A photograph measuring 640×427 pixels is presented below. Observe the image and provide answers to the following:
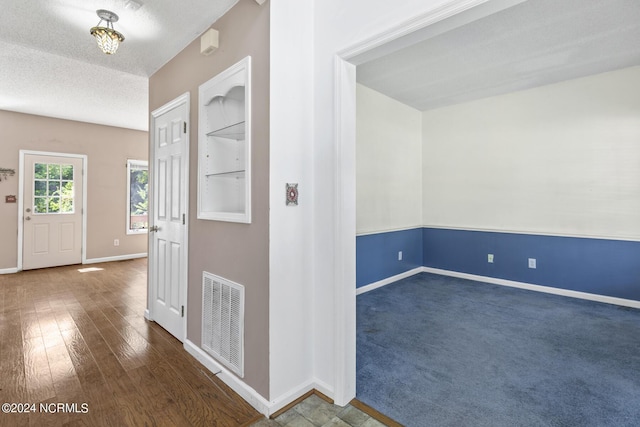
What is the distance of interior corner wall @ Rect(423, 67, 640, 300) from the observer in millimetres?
3566

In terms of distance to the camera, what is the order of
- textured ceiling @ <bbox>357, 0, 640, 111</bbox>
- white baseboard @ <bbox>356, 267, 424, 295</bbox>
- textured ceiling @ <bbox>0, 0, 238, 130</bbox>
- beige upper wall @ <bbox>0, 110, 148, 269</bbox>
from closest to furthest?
1. textured ceiling @ <bbox>0, 0, 238, 130</bbox>
2. textured ceiling @ <bbox>357, 0, 640, 111</bbox>
3. white baseboard @ <bbox>356, 267, 424, 295</bbox>
4. beige upper wall @ <bbox>0, 110, 148, 269</bbox>

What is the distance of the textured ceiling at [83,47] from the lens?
2.14 m

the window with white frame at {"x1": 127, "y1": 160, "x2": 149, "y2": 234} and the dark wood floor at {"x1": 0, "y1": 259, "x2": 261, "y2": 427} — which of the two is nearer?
the dark wood floor at {"x1": 0, "y1": 259, "x2": 261, "y2": 427}

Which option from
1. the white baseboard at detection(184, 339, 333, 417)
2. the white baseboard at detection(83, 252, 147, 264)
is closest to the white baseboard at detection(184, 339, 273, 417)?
the white baseboard at detection(184, 339, 333, 417)

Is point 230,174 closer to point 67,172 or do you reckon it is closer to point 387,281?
point 387,281

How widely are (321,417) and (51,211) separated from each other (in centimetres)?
625

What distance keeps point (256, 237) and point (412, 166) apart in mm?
3780

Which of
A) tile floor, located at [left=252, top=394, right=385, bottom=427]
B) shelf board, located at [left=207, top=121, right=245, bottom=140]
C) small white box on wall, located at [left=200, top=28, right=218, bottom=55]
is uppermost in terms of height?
small white box on wall, located at [left=200, top=28, right=218, bottom=55]

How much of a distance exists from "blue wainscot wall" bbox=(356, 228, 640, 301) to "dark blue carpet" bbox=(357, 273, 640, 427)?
1.06 feet

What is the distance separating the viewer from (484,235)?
14.9ft

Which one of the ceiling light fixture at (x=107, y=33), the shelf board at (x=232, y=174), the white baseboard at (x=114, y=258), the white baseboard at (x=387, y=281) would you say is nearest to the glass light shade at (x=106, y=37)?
the ceiling light fixture at (x=107, y=33)

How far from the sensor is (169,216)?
2822 millimetres

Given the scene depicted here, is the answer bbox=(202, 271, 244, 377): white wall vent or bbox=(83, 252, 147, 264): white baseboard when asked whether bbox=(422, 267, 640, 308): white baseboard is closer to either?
bbox=(202, 271, 244, 377): white wall vent

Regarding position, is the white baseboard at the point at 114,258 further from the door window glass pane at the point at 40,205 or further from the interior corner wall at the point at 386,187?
the interior corner wall at the point at 386,187
